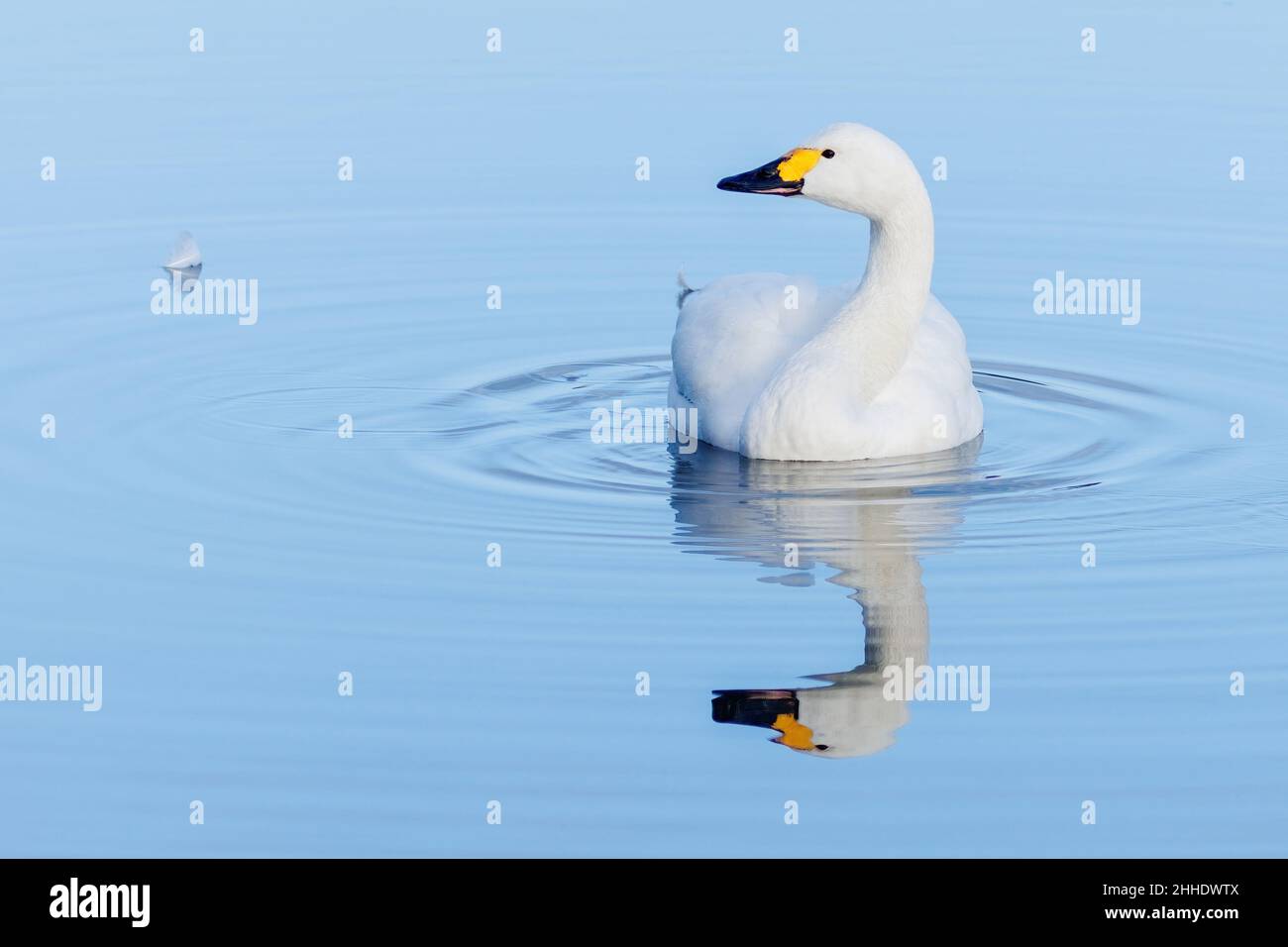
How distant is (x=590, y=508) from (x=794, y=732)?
8.42ft

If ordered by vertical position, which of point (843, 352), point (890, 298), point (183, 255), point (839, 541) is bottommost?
point (839, 541)

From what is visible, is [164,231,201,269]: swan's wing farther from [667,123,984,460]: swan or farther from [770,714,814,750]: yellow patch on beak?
[770,714,814,750]: yellow patch on beak

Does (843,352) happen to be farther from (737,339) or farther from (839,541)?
(839,541)

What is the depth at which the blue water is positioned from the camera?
7336 millimetres

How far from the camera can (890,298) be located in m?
11.1

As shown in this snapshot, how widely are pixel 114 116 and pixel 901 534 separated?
35.9 ft

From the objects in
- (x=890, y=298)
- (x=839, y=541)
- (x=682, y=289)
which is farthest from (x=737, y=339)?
(x=682, y=289)

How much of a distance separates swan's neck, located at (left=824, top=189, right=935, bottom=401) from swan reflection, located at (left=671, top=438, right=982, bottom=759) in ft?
1.69

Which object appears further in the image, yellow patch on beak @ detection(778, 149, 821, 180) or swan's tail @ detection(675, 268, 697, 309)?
swan's tail @ detection(675, 268, 697, 309)

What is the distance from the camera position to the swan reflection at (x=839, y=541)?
7914 millimetres

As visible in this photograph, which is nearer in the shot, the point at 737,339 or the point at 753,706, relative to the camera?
the point at 753,706

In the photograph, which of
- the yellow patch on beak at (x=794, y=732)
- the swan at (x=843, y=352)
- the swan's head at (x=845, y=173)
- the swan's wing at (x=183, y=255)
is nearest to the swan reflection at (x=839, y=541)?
the yellow patch on beak at (x=794, y=732)

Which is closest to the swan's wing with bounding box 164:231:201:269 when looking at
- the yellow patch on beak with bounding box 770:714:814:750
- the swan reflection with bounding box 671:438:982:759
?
the swan reflection with bounding box 671:438:982:759


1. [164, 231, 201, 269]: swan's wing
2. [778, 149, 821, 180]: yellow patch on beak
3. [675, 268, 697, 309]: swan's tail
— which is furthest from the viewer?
[164, 231, 201, 269]: swan's wing
